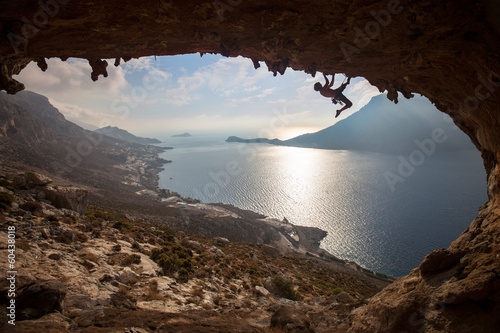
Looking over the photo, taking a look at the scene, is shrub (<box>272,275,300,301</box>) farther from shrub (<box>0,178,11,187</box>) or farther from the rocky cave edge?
A: shrub (<box>0,178,11,187</box>)

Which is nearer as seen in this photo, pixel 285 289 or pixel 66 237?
pixel 66 237

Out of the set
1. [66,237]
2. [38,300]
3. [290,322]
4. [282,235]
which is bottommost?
[282,235]

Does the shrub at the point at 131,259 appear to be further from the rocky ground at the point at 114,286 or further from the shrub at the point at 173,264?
the shrub at the point at 173,264

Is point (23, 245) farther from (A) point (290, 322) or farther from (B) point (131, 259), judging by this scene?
(A) point (290, 322)

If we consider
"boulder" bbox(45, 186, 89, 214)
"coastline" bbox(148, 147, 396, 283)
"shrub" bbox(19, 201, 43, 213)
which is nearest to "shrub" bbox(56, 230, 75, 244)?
"shrub" bbox(19, 201, 43, 213)

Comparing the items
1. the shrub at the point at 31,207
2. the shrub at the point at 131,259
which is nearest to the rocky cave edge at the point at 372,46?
the shrub at the point at 31,207

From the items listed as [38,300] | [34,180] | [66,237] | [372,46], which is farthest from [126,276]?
[372,46]

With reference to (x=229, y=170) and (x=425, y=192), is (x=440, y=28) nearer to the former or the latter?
(x=425, y=192)
